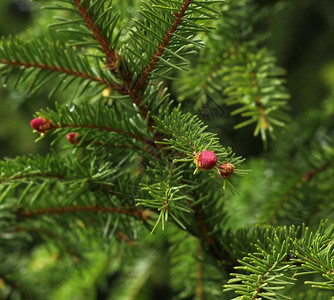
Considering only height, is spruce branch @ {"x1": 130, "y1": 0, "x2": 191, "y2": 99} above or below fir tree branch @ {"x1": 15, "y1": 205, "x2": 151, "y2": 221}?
above

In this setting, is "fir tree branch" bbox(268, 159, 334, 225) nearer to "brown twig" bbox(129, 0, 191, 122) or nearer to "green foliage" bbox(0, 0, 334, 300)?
"green foliage" bbox(0, 0, 334, 300)

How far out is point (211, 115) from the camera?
614 mm

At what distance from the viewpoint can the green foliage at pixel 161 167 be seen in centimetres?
43

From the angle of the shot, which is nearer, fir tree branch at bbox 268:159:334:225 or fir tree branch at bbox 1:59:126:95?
fir tree branch at bbox 1:59:126:95

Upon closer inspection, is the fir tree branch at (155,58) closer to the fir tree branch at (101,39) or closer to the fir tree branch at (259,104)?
the fir tree branch at (101,39)

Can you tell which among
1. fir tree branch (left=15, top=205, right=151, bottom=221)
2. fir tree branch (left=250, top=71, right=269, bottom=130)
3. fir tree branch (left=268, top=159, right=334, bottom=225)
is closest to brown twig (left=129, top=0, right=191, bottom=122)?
fir tree branch (left=15, top=205, right=151, bottom=221)

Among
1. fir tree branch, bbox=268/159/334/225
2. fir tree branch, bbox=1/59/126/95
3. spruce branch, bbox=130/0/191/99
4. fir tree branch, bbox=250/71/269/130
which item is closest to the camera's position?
spruce branch, bbox=130/0/191/99

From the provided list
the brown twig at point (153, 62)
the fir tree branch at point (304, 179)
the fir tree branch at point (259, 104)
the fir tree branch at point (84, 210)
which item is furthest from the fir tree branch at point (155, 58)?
the fir tree branch at point (304, 179)

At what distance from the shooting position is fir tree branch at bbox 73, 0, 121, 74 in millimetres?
461

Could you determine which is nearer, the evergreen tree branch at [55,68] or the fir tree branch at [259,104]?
the evergreen tree branch at [55,68]

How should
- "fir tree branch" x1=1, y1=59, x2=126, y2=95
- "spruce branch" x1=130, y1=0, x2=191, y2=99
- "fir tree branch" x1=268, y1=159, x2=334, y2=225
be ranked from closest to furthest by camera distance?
1. "spruce branch" x1=130, y1=0, x2=191, y2=99
2. "fir tree branch" x1=1, y1=59, x2=126, y2=95
3. "fir tree branch" x1=268, y1=159, x2=334, y2=225

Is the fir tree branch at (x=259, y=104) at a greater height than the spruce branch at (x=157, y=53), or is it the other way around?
the spruce branch at (x=157, y=53)

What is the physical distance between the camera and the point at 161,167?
47 cm

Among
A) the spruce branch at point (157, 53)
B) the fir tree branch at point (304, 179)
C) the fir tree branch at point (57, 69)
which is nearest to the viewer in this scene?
the spruce branch at point (157, 53)
